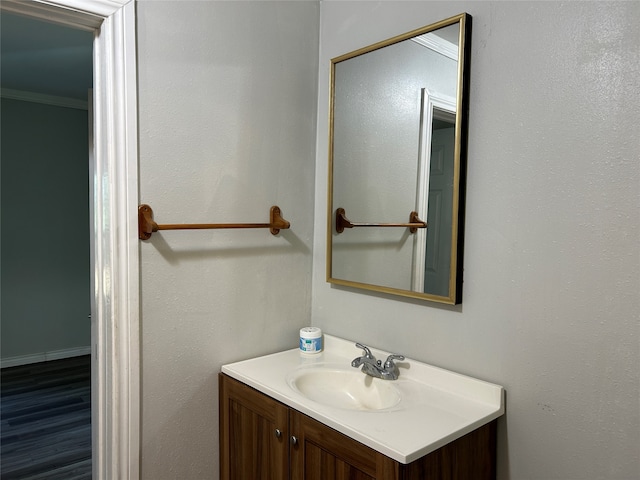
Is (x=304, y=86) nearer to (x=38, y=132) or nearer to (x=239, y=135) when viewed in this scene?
(x=239, y=135)

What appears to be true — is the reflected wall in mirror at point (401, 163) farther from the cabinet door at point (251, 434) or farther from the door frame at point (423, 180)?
the cabinet door at point (251, 434)

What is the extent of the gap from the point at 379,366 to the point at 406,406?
213mm

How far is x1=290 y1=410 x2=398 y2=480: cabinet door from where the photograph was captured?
115cm

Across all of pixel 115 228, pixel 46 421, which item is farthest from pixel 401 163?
pixel 46 421

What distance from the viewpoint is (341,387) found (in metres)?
1.64

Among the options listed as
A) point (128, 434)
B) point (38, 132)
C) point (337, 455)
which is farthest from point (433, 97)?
point (38, 132)

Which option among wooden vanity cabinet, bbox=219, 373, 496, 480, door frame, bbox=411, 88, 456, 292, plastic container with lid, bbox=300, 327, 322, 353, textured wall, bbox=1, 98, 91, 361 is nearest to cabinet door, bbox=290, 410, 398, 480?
wooden vanity cabinet, bbox=219, 373, 496, 480

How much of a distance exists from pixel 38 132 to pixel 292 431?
3.78 m

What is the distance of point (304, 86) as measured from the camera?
1.87 metres

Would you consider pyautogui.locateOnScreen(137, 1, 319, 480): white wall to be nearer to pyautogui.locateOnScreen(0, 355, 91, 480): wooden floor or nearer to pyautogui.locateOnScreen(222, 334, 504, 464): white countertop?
pyautogui.locateOnScreen(222, 334, 504, 464): white countertop

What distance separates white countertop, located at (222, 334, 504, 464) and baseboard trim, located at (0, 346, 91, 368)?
3.27 metres

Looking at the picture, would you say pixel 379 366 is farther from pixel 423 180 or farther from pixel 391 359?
pixel 423 180

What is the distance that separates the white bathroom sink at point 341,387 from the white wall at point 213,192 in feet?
0.86

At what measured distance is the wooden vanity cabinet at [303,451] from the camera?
3.86ft
